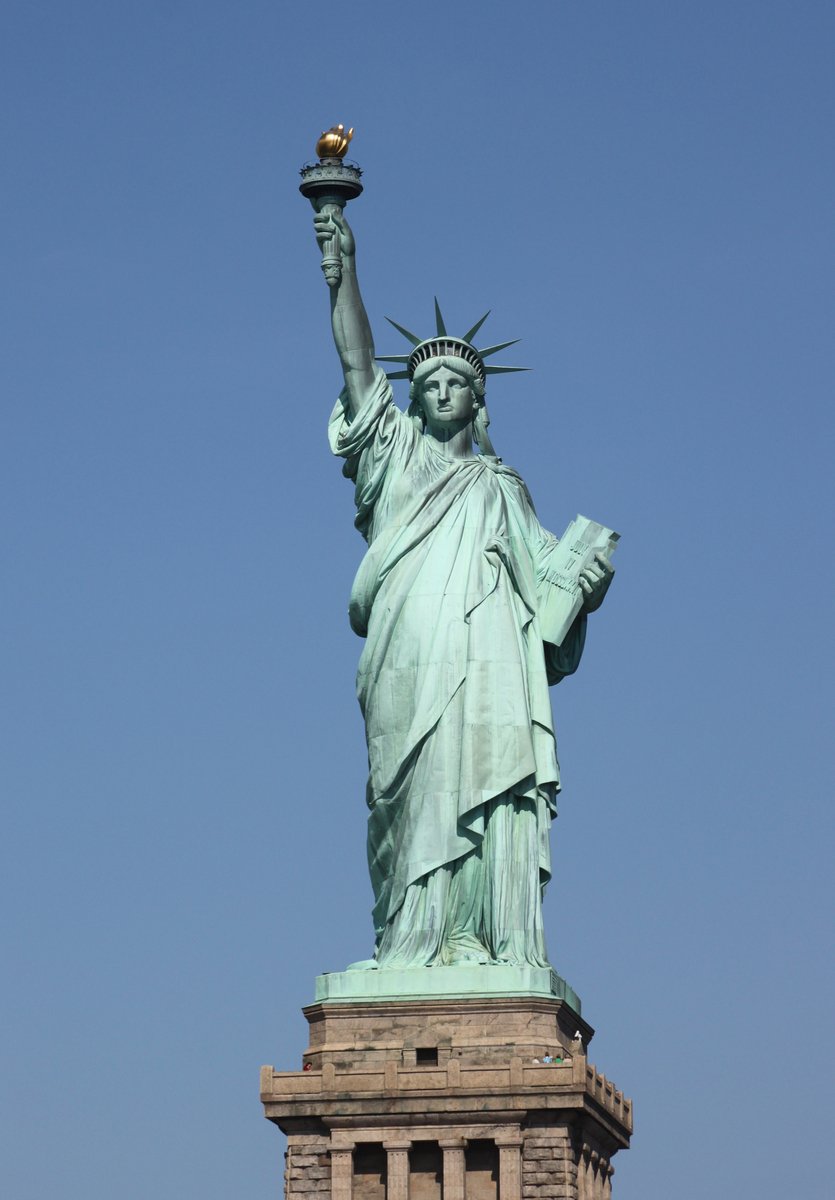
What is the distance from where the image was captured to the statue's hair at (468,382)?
41.9 metres

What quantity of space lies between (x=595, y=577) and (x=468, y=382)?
10.2ft

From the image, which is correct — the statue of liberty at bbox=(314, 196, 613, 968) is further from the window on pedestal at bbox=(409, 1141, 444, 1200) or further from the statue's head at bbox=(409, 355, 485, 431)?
the window on pedestal at bbox=(409, 1141, 444, 1200)

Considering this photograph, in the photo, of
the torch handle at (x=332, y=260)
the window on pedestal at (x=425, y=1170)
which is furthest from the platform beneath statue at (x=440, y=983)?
the torch handle at (x=332, y=260)

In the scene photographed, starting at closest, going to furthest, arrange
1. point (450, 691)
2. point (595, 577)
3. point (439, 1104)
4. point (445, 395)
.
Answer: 1. point (439, 1104)
2. point (450, 691)
3. point (595, 577)
4. point (445, 395)

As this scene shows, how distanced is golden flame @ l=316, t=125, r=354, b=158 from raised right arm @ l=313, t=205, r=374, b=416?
743 mm

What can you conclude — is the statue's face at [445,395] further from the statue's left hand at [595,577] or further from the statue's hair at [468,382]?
the statue's left hand at [595,577]

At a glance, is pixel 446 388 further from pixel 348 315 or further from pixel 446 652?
pixel 446 652

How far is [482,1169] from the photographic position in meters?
37.9

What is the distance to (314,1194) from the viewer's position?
1499 inches

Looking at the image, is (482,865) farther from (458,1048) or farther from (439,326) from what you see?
(439,326)

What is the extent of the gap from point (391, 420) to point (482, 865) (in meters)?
6.01

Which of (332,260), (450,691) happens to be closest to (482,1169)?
(450,691)

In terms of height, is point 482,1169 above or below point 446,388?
below

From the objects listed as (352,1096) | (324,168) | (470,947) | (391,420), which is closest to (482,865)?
(470,947)
